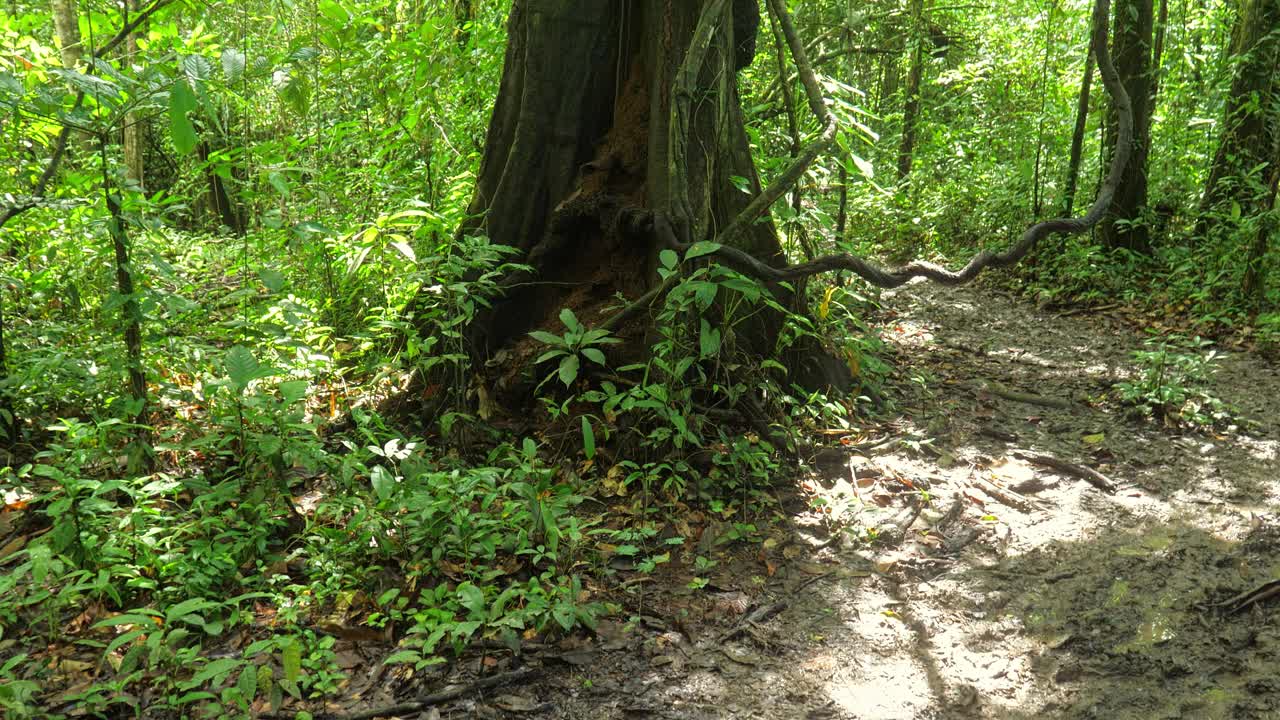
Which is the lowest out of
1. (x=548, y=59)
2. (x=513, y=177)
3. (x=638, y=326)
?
(x=638, y=326)

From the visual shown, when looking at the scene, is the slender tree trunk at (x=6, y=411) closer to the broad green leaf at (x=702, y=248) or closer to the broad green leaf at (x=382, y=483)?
the broad green leaf at (x=382, y=483)

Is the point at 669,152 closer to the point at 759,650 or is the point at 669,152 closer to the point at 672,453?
the point at 672,453

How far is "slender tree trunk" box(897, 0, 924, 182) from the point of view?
10632 mm

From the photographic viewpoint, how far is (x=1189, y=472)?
175 inches

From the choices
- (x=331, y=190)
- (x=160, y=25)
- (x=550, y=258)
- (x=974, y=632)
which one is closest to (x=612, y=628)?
(x=974, y=632)

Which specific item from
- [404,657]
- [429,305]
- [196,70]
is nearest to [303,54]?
[196,70]

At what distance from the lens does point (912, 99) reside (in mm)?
12531

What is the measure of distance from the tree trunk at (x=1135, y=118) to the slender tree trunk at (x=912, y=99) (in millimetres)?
2203

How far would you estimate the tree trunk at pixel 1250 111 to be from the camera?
7566 millimetres

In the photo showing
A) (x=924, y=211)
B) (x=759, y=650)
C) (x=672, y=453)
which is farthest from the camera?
(x=924, y=211)

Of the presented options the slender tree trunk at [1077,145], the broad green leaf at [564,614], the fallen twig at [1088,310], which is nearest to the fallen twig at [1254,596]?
the broad green leaf at [564,614]

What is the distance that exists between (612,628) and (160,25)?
149 inches

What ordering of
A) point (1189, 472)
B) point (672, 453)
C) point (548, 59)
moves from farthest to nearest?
point (548, 59) → point (1189, 472) → point (672, 453)

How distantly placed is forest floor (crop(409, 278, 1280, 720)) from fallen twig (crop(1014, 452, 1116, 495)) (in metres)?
0.04
